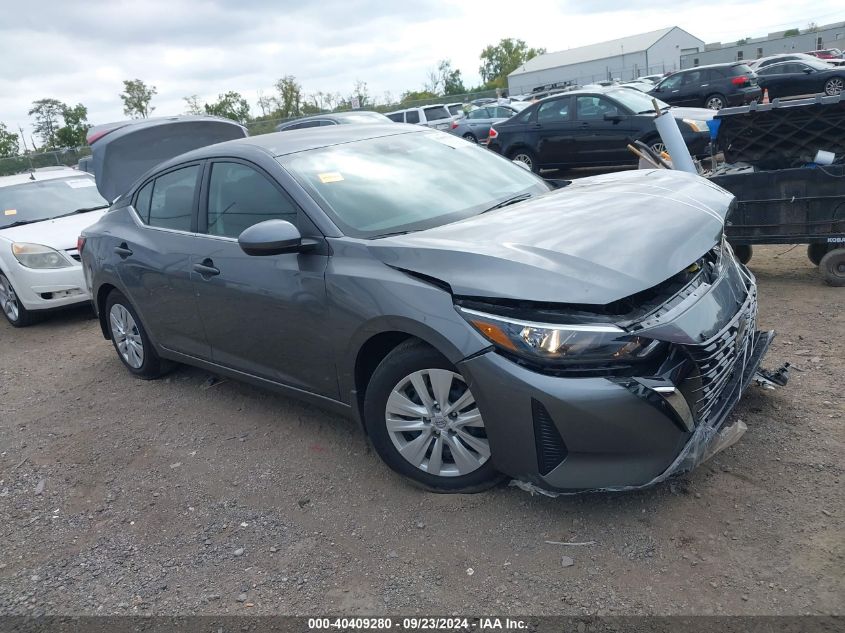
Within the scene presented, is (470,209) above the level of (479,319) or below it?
above

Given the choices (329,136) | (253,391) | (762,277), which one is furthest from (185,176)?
(762,277)

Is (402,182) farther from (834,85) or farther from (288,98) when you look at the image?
(288,98)

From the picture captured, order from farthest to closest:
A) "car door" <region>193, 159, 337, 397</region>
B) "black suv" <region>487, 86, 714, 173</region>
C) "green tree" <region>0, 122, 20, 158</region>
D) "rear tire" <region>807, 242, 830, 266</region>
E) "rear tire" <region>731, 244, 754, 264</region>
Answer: "green tree" <region>0, 122, 20, 158</region> → "black suv" <region>487, 86, 714, 173</region> → "rear tire" <region>731, 244, 754, 264</region> → "rear tire" <region>807, 242, 830, 266</region> → "car door" <region>193, 159, 337, 397</region>

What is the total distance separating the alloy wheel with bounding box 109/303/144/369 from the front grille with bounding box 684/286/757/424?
3972mm

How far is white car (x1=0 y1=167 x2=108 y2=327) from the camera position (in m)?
7.46

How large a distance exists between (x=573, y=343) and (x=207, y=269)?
2382 millimetres

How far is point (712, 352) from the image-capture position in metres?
2.90

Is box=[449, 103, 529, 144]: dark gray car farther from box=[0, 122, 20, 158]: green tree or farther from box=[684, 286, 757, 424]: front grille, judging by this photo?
box=[0, 122, 20, 158]: green tree

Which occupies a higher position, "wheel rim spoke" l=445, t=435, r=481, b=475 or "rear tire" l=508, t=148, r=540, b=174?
"rear tire" l=508, t=148, r=540, b=174

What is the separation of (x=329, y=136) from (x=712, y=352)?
8.70ft

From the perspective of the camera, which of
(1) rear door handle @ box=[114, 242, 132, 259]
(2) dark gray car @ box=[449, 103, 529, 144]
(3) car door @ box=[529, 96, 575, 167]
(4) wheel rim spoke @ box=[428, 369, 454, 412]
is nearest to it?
(4) wheel rim spoke @ box=[428, 369, 454, 412]

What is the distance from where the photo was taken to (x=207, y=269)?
167 inches

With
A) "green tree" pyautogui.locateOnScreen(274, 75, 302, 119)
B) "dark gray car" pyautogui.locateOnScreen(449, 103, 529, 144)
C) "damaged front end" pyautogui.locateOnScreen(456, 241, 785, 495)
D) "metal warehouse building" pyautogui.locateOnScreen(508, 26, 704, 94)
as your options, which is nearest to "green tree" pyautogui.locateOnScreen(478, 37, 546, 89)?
"metal warehouse building" pyautogui.locateOnScreen(508, 26, 704, 94)

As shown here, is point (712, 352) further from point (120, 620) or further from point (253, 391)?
point (253, 391)
